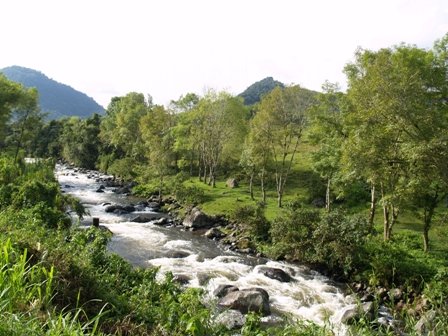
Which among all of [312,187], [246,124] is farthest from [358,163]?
[246,124]

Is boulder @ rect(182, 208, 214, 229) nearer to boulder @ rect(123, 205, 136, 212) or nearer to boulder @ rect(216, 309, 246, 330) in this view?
boulder @ rect(123, 205, 136, 212)

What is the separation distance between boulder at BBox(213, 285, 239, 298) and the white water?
1.36ft

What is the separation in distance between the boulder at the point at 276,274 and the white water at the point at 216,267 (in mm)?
321

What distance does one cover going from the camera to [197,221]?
3719 cm

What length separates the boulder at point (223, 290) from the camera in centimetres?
1988

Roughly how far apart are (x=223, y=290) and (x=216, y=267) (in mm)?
5005

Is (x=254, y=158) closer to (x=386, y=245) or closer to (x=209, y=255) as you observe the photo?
(x=209, y=255)

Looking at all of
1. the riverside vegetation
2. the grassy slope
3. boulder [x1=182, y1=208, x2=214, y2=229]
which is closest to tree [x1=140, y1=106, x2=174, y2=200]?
the riverside vegetation

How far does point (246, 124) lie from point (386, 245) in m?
40.8

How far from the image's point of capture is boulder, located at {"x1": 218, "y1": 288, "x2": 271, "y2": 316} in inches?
712

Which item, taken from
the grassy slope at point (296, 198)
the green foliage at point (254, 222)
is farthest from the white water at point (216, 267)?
the grassy slope at point (296, 198)

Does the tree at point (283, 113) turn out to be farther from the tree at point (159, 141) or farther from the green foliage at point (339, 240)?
the green foliage at point (339, 240)

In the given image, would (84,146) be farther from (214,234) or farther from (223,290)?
(223,290)

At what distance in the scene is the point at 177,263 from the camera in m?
25.2
